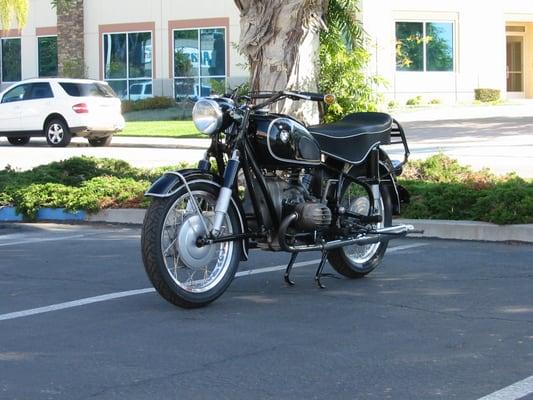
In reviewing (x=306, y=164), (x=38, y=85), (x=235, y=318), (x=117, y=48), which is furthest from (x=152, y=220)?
(x=117, y=48)

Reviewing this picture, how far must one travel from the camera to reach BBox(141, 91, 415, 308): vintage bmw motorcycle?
261 inches

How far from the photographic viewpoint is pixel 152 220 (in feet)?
21.2

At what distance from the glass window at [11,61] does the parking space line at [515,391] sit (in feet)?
133

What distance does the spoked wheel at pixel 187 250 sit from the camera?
21.2 feet

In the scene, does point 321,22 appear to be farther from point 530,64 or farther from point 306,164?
point 530,64

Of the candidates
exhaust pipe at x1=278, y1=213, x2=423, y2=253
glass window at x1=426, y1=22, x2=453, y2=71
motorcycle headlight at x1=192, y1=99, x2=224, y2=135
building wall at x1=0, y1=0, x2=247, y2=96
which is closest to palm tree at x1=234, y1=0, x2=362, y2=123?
exhaust pipe at x1=278, y1=213, x2=423, y2=253

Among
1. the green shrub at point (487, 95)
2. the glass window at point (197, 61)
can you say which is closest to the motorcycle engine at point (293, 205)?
the glass window at point (197, 61)

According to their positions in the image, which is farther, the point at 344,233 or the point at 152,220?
the point at 344,233

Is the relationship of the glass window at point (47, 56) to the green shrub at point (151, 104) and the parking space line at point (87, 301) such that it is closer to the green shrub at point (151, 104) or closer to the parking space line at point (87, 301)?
the green shrub at point (151, 104)

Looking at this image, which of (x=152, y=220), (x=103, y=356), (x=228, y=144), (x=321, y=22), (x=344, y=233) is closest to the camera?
(x=103, y=356)

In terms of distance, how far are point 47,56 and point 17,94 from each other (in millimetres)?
15016

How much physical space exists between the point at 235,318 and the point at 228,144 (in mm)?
1282

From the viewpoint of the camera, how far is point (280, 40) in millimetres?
12156

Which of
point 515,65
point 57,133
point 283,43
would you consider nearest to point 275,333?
point 283,43
